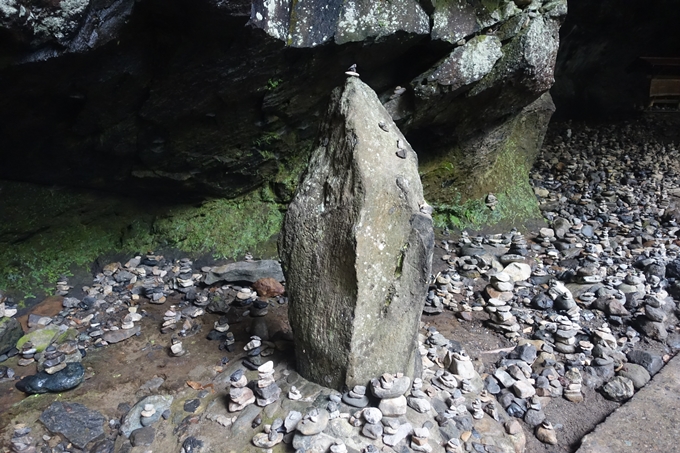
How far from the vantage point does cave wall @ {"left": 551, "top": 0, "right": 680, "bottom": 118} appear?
8.76 m

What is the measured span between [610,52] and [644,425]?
8619 mm

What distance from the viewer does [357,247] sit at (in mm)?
2535

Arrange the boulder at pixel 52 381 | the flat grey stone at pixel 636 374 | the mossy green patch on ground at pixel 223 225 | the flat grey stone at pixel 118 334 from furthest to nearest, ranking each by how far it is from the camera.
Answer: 1. the mossy green patch on ground at pixel 223 225
2. the flat grey stone at pixel 118 334
3. the flat grey stone at pixel 636 374
4. the boulder at pixel 52 381

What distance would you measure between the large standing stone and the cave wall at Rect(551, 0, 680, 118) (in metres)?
7.80

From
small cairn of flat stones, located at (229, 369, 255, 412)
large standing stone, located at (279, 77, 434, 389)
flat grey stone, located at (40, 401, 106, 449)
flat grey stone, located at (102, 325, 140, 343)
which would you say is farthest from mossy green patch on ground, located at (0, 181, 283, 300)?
large standing stone, located at (279, 77, 434, 389)

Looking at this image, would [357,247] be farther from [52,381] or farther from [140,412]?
[52,381]

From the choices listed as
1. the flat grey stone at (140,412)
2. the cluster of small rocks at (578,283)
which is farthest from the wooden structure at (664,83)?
the flat grey stone at (140,412)

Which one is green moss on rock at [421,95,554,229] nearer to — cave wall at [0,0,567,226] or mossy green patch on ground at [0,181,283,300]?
cave wall at [0,0,567,226]

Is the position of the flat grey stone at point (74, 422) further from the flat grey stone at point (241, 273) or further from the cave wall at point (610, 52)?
the cave wall at point (610, 52)

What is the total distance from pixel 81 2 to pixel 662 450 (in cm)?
461

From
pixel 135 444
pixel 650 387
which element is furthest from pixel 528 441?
pixel 135 444

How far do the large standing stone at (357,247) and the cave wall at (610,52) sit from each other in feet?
25.6

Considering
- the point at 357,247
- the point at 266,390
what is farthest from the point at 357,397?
the point at 357,247

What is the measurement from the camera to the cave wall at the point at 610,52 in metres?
8.76
